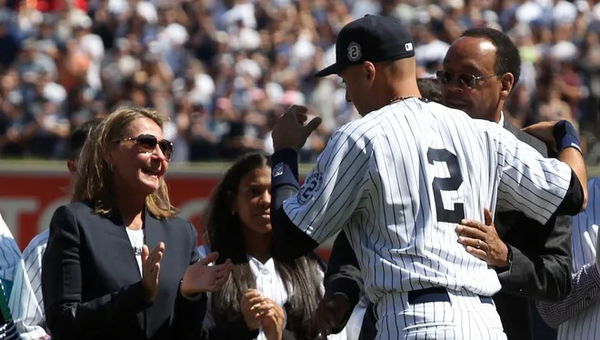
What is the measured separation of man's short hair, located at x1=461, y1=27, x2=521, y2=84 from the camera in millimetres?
5641

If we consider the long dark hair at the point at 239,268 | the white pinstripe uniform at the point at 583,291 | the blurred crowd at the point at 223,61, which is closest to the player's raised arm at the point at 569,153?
the white pinstripe uniform at the point at 583,291

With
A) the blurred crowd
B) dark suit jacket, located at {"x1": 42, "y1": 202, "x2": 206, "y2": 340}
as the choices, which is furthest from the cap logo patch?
the blurred crowd

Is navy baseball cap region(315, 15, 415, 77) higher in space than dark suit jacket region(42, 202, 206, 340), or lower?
higher

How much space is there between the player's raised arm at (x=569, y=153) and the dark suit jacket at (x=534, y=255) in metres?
0.06

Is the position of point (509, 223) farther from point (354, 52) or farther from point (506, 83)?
point (354, 52)

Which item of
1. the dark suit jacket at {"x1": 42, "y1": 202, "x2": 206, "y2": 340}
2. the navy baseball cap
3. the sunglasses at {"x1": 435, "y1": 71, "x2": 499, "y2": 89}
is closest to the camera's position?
the navy baseball cap

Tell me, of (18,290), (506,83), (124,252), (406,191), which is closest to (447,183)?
(406,191)

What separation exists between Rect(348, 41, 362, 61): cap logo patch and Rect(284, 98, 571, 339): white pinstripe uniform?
219 millimetres

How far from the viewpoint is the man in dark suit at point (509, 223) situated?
16.9 ft

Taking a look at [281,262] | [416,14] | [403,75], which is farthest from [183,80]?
[403,75]

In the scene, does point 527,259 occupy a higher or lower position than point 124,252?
lower

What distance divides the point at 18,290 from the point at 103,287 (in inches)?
16.0

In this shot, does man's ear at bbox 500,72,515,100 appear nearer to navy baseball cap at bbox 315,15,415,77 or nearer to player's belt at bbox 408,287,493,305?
navy baseball cap at bbox 315,15,415,77

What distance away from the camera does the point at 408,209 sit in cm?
462
